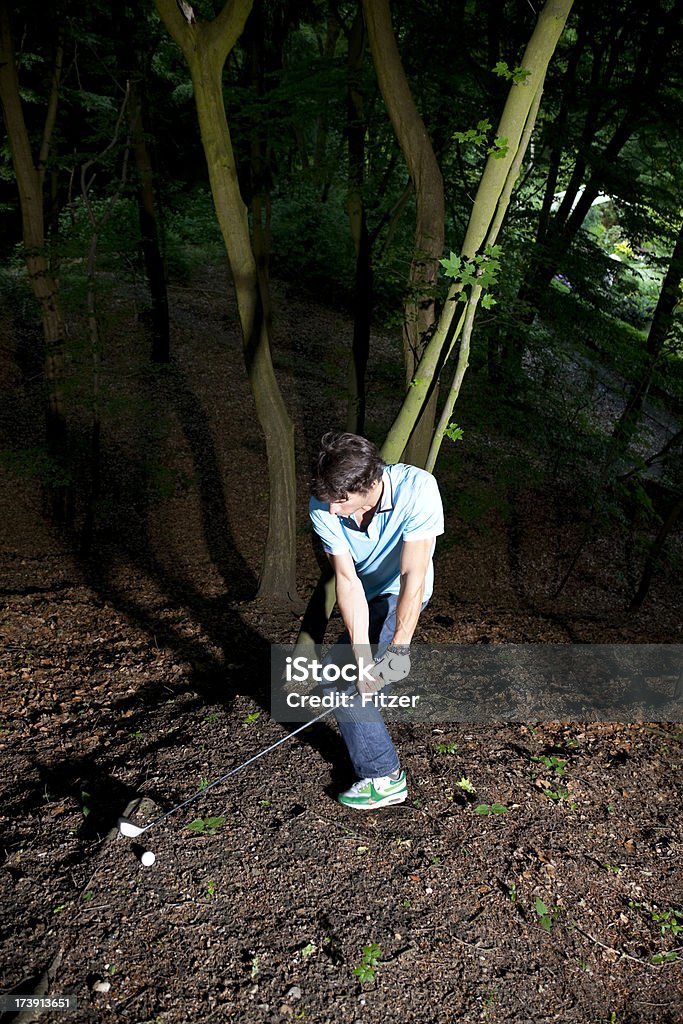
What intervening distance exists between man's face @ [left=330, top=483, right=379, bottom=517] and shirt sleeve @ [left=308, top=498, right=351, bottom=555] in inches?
2.2

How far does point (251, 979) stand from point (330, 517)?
1728mm

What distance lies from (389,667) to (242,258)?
3.51 metres

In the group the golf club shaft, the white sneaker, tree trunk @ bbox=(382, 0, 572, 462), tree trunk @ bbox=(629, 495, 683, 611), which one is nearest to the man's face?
the golf club shaft

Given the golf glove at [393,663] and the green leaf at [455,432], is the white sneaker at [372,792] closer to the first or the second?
the golf glove at [393,663]

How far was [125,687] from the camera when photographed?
4.79 m

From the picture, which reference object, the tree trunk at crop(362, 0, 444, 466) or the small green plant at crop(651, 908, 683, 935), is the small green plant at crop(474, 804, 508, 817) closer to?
the small green plant at crop(651, 908, 683, 935)

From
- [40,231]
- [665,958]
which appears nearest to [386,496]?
[665,958]

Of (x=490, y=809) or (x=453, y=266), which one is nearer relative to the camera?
(x=490, y=809)

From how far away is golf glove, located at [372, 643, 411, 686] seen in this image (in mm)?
3053

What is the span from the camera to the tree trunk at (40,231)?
7.18 meters

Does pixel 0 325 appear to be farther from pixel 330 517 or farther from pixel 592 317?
pixel 330 517

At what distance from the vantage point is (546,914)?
3.05 meters

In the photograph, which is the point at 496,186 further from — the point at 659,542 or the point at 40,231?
the point at 40,231

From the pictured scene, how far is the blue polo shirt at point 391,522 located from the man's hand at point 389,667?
38cm
